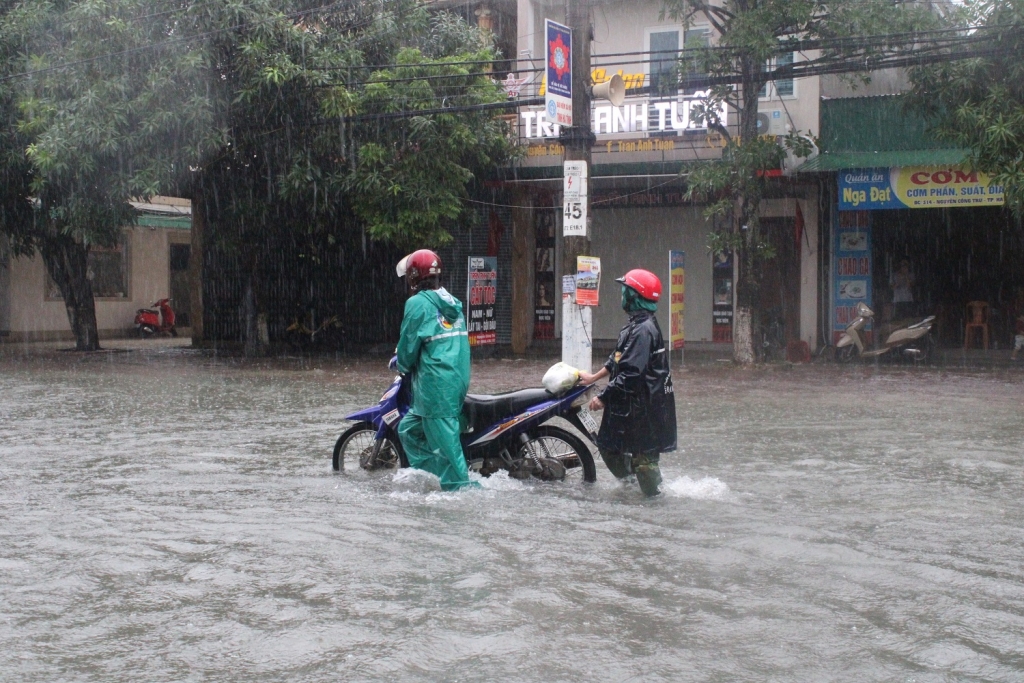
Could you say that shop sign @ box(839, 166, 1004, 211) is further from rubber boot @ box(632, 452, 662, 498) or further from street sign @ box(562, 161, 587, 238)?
rubber boot @ box(632, 452, 662, 498)

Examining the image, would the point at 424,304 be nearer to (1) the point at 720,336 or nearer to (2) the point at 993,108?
(2) the point at 993,108

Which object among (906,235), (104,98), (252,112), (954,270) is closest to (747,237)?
(906,235)

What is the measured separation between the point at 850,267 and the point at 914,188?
2932 millimetres

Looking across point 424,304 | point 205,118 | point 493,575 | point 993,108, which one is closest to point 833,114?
point 993,108

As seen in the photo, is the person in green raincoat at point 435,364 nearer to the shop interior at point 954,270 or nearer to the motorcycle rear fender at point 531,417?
the motorcycle rear fender at point 531,417

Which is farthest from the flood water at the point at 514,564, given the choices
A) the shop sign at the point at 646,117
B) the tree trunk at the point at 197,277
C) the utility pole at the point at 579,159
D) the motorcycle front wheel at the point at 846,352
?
the tree trunk at the point at 197,277

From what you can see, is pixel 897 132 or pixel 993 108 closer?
pixel 993 108

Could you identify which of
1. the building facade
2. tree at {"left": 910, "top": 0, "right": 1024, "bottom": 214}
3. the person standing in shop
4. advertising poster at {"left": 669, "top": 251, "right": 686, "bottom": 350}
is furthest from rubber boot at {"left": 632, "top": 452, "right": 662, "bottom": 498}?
the building facade

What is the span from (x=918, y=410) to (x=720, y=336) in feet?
32.5

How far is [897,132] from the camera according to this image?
18.8 metres

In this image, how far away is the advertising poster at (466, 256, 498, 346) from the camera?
62.6 feet

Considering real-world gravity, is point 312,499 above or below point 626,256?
below

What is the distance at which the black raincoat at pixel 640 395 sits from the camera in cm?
721

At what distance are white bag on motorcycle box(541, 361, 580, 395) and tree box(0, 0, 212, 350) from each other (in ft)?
37.0
